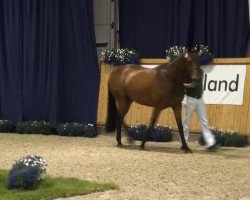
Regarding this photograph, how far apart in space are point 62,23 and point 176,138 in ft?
12.9

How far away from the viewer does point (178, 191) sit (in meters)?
5.93

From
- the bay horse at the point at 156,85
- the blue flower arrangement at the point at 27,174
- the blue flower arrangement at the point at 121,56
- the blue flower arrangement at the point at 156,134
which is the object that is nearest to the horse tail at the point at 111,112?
the bay horse at the point at 156,85

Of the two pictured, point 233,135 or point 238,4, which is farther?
point 238,4

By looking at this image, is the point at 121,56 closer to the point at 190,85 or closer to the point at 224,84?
the point at 224,84

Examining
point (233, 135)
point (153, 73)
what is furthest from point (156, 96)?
point (233, 135)

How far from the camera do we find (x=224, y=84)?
10.8m

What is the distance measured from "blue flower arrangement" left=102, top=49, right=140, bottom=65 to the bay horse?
190 centimetres

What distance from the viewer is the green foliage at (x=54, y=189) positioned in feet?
17.9

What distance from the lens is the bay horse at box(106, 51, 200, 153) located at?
8727 mm

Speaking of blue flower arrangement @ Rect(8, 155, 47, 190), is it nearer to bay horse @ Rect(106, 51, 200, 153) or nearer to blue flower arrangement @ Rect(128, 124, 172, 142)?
bay horse @ Rect(106, 51, 200, 153)

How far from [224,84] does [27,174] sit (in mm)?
5985

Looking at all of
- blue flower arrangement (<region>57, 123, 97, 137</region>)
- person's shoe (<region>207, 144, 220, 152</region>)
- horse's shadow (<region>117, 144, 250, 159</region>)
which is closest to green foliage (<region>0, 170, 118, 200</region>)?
horse's shadow (<region>117, 144, 250, 159</region>)

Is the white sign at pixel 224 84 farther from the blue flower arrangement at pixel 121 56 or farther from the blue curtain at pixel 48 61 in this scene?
the blue curtain at pixel 48 61

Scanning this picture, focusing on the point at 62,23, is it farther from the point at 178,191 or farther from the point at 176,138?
the point at 178,191
